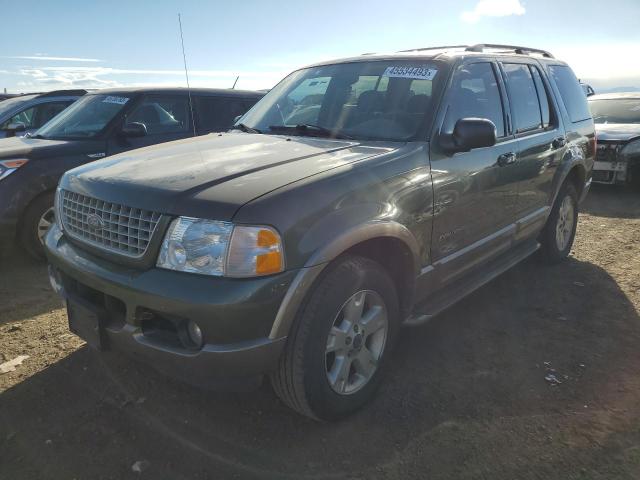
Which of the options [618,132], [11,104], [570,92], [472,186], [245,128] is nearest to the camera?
[472,186]

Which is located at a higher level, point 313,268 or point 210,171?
point 210,171

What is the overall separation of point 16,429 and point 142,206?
1.38 metres

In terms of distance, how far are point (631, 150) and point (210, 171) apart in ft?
25.8

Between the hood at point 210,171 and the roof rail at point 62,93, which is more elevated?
the roof rail at point 62,93

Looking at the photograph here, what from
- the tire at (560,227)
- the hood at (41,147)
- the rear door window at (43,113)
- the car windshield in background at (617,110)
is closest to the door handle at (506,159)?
the tire at (560,227)

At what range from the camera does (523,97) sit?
4.10 m

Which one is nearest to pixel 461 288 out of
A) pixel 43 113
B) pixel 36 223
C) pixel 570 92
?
pixel 570 92

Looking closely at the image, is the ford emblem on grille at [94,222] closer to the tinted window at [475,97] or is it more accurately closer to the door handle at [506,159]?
the tinted window at [475,97]

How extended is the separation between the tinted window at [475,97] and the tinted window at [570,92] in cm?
131

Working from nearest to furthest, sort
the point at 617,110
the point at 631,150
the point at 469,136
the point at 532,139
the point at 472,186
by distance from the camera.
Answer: the point at 469,136 → the point at 472,186 → the point at 532,139 → the point at 631,150 → the point at 617,110

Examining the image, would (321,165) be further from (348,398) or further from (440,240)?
(348,398)

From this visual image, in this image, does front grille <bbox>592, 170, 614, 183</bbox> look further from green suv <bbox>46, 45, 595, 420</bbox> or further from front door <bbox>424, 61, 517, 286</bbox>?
front door <bbox>424, 61, 517, 286</bbox>

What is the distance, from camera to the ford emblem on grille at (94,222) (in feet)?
8.19

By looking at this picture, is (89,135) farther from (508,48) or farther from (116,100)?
(508,48)
